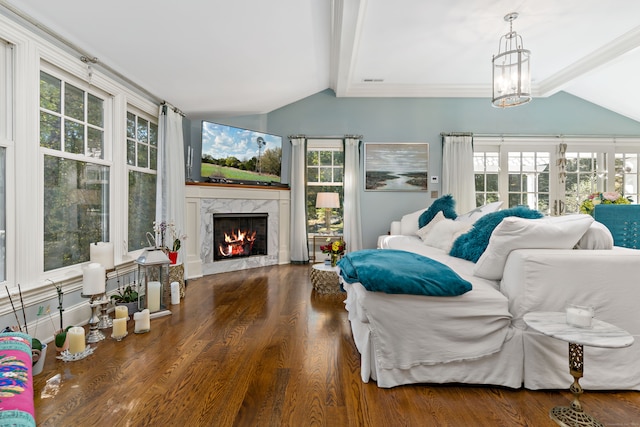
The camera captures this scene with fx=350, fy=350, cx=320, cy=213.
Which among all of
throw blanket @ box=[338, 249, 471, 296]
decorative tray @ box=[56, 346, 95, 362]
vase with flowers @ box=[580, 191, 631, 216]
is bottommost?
decorative tray @ box=[56, 346, 95, 362]

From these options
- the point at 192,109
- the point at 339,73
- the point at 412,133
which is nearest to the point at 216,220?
the point at 192,109

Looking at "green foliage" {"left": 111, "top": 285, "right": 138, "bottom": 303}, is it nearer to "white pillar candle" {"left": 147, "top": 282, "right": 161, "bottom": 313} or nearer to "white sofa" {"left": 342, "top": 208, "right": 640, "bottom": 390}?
"white pillar candle" {"left": 147, "top": 282, "right": 161, "bottom": 313}

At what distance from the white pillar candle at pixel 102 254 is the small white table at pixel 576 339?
9.16 feet

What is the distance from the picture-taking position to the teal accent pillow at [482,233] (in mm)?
2289

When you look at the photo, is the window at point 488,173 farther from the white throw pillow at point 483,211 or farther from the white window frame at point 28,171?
the white window frame at point 28,171

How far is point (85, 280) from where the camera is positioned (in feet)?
7.82

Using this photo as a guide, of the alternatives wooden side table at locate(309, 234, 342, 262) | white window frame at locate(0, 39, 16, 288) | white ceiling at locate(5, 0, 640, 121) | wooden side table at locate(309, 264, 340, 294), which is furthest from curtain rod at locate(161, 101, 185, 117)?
wooden side table at locate(309, 234, 342, 262)

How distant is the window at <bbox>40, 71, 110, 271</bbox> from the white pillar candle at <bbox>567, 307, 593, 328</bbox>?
3.20 meters

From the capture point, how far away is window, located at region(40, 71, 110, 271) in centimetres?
253

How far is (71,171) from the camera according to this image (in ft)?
9.07

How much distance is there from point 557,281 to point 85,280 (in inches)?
113

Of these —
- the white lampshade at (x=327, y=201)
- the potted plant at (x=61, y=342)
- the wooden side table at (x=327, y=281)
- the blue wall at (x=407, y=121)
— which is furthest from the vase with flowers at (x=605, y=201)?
the potted plant at (x=61, y=342)

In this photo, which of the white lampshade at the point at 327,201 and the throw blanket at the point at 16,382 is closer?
the throw blanket at the point at 16,382

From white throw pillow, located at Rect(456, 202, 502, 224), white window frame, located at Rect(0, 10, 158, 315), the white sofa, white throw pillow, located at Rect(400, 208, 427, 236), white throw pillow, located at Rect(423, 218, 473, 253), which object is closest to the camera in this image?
the white sofa
